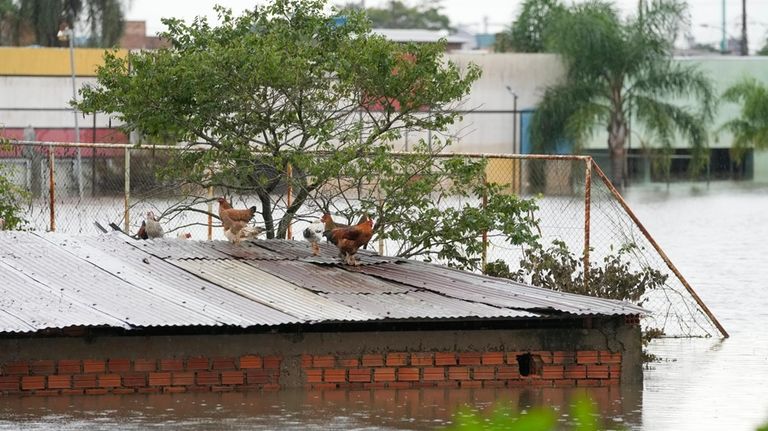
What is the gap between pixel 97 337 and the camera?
1261 centimetres

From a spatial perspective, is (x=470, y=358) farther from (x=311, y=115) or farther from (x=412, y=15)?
(x=412, y=15)

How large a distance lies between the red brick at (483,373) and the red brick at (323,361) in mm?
1194

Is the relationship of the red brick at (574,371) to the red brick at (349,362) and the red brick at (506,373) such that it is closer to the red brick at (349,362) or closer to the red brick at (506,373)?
the red brick at (506,373)

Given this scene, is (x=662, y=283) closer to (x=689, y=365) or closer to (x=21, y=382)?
(x=689, y=365)

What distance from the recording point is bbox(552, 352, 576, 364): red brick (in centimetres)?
1361

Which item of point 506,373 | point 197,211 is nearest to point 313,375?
point 506,373

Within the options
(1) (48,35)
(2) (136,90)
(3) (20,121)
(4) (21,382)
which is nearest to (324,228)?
(2) (136,90)

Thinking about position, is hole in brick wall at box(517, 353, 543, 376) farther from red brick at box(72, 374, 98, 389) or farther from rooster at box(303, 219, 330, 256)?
→ red brick at box(72, 374, 98, 389)

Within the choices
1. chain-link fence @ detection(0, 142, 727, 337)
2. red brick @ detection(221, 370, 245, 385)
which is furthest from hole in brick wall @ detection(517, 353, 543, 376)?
chain-link fence @ detection(0, 142, 727, 337)

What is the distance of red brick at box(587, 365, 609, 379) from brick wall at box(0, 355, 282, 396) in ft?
8.66

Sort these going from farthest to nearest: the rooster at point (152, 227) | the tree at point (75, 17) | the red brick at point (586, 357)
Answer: the tree at point (75, 17), the rooster at point (152, 227), the red brick at point (586, 357)

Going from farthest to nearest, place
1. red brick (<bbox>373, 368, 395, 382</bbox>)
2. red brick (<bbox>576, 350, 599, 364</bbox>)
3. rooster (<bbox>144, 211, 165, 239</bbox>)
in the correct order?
1. rooster (<bbox>144, 211, 165, 239</bbox>)
2. red brick (<bbox>576, 350, 599, 364</bbox>)
3. red brick (<bbox>373, 368, 395, 382</bbox>)

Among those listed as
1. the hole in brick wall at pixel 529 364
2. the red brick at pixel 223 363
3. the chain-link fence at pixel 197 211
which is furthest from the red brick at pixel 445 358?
the chain-link fence at pixel 197 211

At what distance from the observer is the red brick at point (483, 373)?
13477 millimetres
